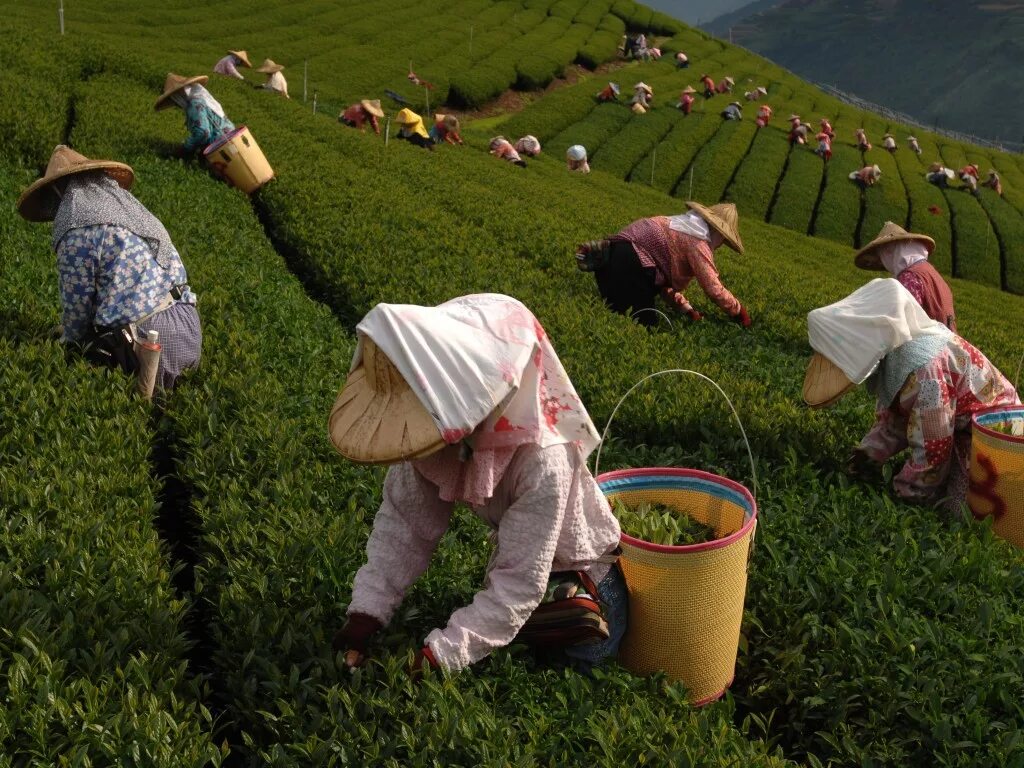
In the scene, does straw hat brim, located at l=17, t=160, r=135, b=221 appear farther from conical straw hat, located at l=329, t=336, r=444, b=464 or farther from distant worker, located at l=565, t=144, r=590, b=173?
distant worker, located at l=565, t=144, r=590, b=173

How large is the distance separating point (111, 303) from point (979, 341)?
8951 mm

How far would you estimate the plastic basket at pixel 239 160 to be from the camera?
9.84 meters

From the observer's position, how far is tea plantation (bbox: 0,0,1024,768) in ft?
8.63

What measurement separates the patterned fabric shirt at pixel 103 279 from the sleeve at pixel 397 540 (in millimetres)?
2654

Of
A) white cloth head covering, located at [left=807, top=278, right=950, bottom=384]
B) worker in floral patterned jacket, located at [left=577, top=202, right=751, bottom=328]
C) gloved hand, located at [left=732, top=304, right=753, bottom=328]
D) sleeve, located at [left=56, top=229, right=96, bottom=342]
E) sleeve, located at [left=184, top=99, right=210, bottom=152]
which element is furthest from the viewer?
sleeve, located at [left=184, top=99, right=210, bottom=152]

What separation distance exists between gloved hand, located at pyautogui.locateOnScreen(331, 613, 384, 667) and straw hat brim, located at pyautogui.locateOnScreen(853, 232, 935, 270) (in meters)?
4.88

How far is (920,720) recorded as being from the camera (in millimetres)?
Result: 3051

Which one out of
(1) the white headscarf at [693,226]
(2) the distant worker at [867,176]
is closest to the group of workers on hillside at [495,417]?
(1) the white headscarf at [693,226]

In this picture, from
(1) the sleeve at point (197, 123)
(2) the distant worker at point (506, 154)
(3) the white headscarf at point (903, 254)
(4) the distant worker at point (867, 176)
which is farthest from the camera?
(4) the distant worker at point (867, 176)

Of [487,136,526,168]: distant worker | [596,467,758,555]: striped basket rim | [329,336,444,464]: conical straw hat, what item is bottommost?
[487,136,526,168]: distant worker

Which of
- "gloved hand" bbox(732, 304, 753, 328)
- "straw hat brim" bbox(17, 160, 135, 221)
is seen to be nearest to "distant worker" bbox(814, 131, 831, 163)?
"gloved hand" bbox(732, 304, 753, 328)

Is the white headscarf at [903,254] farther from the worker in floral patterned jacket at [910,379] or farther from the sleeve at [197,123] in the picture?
the sleeve at [197,123]

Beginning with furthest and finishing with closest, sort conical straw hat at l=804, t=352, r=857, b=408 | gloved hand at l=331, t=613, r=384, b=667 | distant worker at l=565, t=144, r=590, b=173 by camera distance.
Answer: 1. distant worker at l=565, t=144, r=590, b=173
2. conical straw hat at l=804, t=352, r=857, b=408
3. gloved hand at l=331, t=613, r=384, b=667

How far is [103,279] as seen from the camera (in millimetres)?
4863
